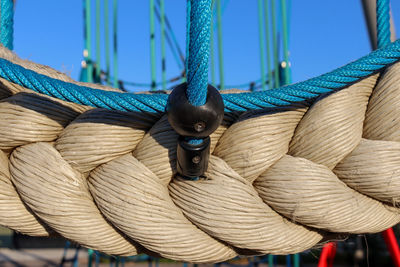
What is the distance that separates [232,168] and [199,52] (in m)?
0.12

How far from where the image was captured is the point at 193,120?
0.30m

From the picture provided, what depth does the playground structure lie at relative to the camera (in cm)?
36

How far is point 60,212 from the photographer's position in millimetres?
370

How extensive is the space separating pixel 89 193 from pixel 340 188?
0.25m

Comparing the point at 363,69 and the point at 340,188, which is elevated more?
the point at 363,69

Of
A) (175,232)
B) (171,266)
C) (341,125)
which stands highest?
(341,125)

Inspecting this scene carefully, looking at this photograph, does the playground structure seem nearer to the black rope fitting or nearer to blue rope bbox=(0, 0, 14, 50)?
the black rope fitting

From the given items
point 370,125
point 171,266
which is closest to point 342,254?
point 171,266

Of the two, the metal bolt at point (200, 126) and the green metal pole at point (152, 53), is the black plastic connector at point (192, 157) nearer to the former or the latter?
the metal bolt at point (200, 126)

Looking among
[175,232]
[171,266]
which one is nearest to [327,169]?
[175,232]

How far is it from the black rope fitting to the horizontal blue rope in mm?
35

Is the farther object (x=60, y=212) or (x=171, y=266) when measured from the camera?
(x=171, y=266)

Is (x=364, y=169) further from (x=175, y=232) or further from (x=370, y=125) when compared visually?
(x=175, y=232)

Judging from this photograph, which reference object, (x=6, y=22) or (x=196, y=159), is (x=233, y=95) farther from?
(x=6, y=22)
